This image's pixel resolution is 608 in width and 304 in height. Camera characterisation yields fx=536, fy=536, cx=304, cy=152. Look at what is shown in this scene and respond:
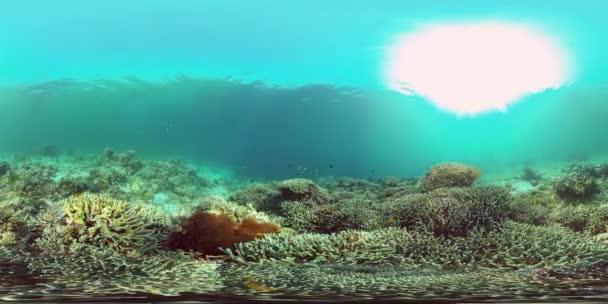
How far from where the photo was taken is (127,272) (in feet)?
15.3

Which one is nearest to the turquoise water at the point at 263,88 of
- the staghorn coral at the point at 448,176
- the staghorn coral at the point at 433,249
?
the staghorn coral at the point at 448,176

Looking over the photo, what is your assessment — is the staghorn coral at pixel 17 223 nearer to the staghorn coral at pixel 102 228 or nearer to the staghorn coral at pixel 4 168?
the staghorn coral at pixel 102 228

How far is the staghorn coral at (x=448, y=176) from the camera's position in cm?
727

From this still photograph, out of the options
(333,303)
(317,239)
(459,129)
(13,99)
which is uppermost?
(13,99)

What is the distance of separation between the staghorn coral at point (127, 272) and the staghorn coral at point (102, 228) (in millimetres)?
111

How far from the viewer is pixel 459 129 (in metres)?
10.1

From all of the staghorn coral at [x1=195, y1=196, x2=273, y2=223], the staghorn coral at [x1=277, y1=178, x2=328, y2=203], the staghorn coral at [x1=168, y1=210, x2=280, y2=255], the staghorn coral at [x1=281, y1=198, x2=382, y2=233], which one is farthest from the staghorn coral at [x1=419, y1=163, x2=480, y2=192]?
the staghorn coral at [x1=168, y1=210, x2=280, y2=255]

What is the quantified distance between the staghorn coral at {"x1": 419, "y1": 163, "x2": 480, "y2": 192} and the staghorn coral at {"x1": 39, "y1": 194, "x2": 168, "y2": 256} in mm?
3677

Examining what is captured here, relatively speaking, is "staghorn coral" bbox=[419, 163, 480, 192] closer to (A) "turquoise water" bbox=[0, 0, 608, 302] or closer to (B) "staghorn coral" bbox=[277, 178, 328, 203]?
(A) "turquoise water" bbox=[0, 0, 608, 302]

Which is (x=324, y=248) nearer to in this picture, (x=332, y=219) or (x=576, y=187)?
(x=332, y=219)

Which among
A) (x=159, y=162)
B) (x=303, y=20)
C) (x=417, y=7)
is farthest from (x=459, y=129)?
(x=159, y=162)

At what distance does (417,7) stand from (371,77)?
1252 mm

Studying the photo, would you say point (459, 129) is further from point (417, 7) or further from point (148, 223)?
point (148, 223)

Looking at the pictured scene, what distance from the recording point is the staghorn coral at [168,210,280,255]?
17.3 feet
